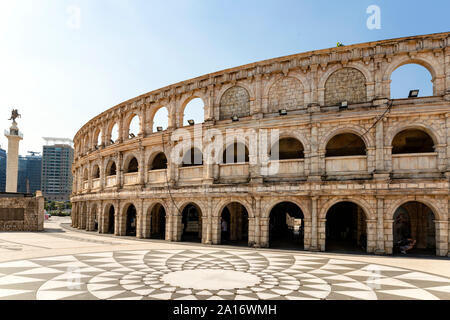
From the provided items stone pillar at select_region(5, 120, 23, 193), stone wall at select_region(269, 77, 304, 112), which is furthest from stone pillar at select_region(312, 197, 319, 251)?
stone pillar at select_region(5, 120, 23, 193)

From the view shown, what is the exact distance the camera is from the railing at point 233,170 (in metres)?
19.4

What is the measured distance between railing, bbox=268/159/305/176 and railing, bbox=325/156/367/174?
1458 mm

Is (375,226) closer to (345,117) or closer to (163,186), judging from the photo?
(345,117)

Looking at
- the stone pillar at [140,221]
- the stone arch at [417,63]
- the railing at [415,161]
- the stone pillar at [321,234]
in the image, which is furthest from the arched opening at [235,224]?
the stone arch at [417,63]

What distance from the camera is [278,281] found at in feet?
31.6

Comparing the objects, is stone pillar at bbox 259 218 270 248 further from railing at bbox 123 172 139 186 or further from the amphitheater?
railing at bbox 123 172 139 186

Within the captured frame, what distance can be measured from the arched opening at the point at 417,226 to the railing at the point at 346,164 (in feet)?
18.3

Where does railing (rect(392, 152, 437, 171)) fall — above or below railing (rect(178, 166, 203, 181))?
above

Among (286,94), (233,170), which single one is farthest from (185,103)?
(286,94)

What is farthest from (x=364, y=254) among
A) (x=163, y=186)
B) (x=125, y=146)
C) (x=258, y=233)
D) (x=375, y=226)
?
(x=125, y=146)

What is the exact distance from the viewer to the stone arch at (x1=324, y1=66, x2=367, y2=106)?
1734 centimetres

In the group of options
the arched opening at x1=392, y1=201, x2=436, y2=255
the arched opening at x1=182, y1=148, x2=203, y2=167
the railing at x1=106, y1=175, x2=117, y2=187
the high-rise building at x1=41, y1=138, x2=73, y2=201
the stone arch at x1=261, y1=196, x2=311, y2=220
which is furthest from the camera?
the high-rise building at x1=41, y1=138, x2=73, y2=201

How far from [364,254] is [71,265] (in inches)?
551

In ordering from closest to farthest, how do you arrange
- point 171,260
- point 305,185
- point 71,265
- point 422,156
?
point 71,265
point 171,260
point 422,156
point 305,185
